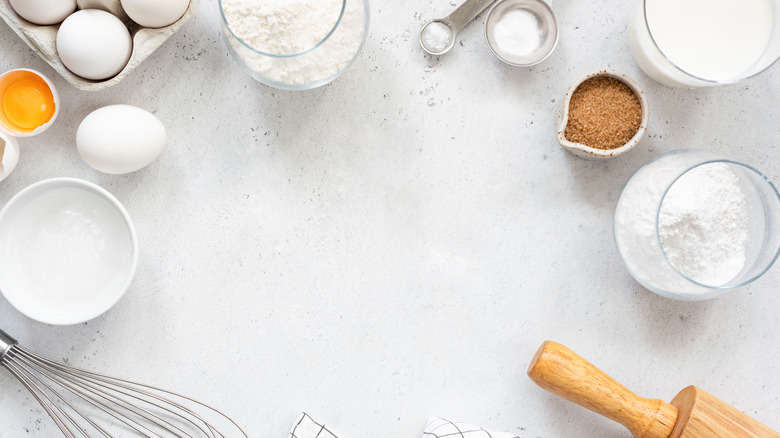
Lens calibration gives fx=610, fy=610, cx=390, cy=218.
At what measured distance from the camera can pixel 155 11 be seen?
87 centimetres

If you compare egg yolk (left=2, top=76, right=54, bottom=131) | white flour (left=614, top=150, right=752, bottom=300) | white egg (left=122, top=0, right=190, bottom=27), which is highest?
white egg (left=122, top=0, right=190, bottom=27)

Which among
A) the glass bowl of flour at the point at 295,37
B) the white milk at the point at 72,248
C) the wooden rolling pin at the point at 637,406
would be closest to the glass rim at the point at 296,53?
the glass bowl of flour at the point at 295,37

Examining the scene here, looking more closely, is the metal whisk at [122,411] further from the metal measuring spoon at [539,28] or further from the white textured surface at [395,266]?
the metal measuring spoon at [539,28]

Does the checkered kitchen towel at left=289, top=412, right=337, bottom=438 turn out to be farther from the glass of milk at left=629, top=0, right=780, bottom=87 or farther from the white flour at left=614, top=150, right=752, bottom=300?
the glass of milk at left=629, top=0, right=780, bottom=87

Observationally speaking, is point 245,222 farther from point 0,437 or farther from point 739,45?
point 739,45

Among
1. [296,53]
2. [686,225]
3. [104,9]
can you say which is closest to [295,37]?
[296,53]

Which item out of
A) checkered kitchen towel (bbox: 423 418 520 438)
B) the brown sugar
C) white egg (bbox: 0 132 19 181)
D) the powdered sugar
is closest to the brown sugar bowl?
the brown sugar

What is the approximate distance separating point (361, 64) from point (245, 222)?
12.8 inches

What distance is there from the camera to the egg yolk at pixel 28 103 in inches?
37.1

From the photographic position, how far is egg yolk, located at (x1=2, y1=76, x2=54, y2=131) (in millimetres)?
943

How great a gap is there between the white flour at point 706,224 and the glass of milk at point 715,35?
0.16m

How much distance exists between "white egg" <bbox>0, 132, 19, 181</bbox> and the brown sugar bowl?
0.84m

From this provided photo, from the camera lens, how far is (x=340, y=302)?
101 centimetres

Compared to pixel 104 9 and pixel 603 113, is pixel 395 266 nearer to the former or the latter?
pixel 603 113
